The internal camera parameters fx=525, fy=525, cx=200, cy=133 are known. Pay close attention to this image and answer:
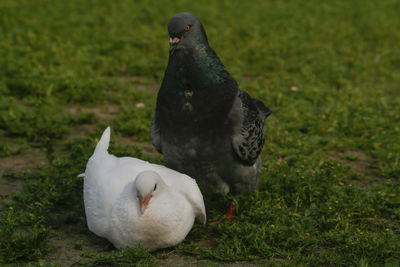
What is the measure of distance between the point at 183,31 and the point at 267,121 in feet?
8.62

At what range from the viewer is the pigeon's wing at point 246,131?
14.0ft

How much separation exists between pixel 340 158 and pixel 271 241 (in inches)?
84.8

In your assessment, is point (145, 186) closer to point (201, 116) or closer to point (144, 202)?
point (144, 202)

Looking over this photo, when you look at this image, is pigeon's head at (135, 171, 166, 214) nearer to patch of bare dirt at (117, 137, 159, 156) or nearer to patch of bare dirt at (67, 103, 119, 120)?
patch of bare dirt at (117, 137, 159, 156)

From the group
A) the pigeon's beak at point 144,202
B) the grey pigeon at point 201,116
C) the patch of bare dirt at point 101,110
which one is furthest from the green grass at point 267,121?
the grey pigeon at point 201,116

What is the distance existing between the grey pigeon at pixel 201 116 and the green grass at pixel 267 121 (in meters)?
0.46

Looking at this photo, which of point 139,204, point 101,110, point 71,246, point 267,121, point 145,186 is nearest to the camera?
point 145,186

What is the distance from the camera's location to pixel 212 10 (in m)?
11.6

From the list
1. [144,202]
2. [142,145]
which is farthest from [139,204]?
[142,145]

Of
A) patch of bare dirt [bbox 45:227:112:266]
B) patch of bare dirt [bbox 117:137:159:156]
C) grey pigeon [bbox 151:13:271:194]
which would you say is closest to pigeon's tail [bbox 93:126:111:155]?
grey pigeon [bbox 151:13:271:194]

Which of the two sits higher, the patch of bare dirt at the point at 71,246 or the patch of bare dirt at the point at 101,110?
the patch of bare dirt at the point at 101,110

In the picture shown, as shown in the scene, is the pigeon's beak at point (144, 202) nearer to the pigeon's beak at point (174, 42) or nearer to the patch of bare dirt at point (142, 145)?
the pigeon's beak at point (174, 42)

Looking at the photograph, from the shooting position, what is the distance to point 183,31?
13.5 ft

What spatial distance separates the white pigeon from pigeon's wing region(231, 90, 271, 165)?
51cm
